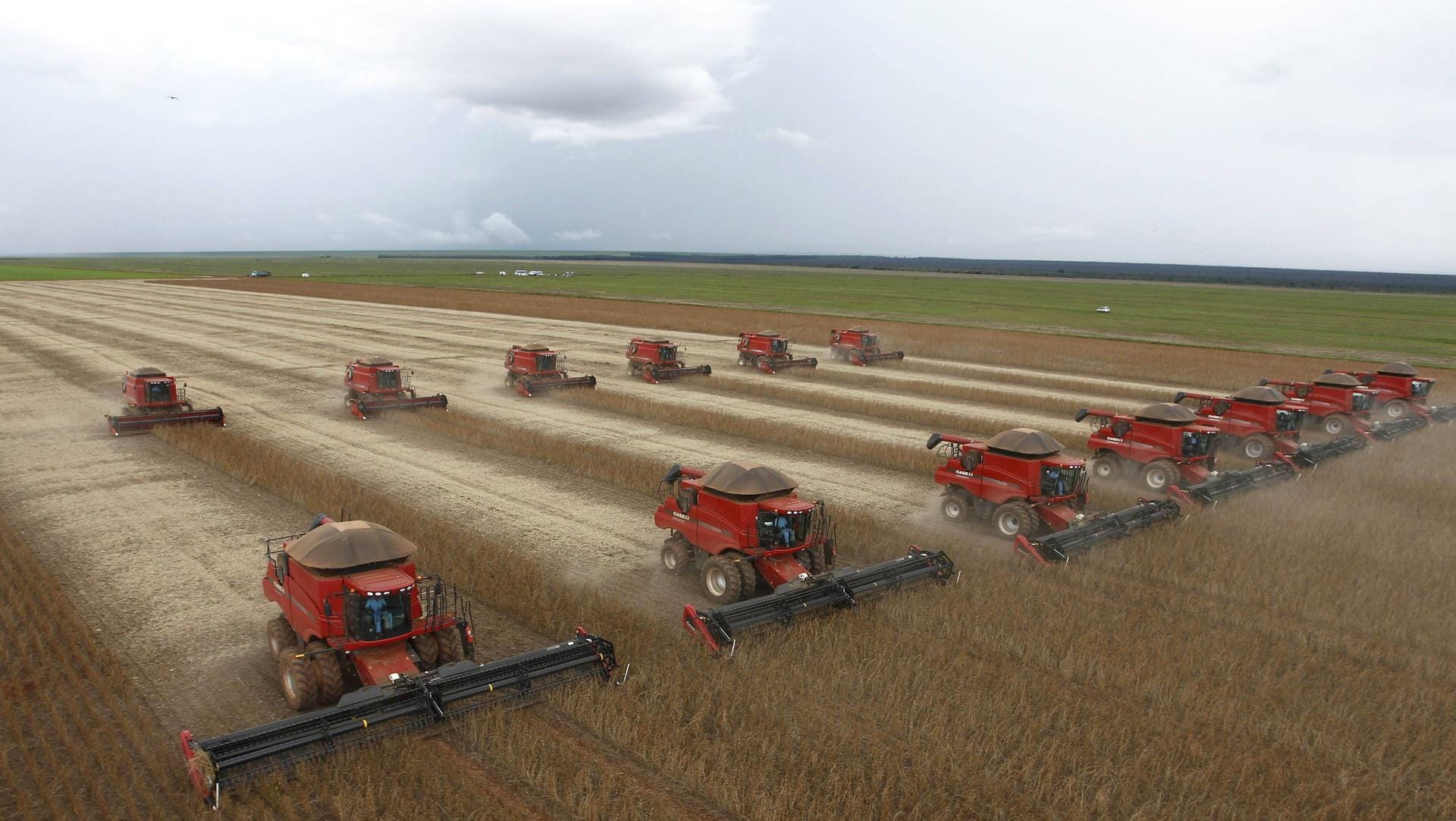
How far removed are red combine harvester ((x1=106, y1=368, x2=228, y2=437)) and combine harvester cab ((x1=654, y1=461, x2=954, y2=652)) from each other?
64.8 feet

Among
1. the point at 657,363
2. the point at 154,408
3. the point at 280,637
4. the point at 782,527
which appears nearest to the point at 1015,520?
the point at 782,527

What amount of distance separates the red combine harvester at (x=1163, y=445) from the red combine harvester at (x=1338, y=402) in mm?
10946

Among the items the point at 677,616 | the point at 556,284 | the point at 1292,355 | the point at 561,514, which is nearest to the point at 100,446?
the point at 561,514

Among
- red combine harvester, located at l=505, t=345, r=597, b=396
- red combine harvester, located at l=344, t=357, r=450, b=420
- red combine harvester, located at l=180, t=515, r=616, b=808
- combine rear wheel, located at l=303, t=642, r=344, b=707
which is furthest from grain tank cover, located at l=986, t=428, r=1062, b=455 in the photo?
red combine harvester, located at l=505, t=345, r=597, b=396

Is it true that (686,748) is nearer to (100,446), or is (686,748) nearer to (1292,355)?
(100,446)

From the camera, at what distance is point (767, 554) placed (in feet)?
45.2

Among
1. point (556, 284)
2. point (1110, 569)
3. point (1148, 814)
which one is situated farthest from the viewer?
point (556, 284)

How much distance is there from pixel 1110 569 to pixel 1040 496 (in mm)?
2204

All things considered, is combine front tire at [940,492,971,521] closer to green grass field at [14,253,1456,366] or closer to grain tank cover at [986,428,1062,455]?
grain tank cover at [986,428,1062,455]

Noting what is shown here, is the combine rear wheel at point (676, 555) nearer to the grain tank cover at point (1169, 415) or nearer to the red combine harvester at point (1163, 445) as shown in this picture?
the red combine harvester at point (1163, 445)

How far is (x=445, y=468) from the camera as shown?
22344mm

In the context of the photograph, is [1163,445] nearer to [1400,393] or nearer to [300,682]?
[1400,393]

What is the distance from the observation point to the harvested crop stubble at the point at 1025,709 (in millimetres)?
9070

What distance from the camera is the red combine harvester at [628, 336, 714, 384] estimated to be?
3762 cm
